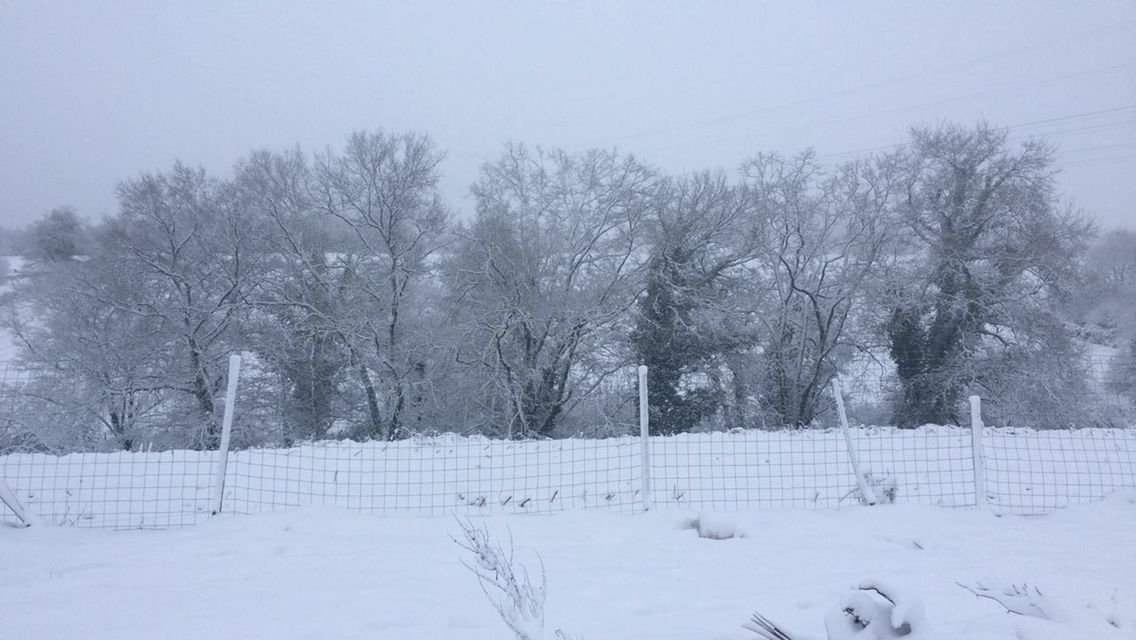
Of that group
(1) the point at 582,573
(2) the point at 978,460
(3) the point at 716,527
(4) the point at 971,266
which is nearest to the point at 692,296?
(4) the point at 971,266

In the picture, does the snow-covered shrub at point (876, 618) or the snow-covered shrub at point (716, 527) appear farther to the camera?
the snow-covered shrub at point (716, 527)

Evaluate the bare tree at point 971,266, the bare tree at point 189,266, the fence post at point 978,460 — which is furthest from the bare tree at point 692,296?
the fence post at point 978,460

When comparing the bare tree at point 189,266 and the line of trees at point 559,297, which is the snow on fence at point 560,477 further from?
the bare tree at point 189,266

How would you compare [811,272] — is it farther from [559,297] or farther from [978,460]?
[978,460]

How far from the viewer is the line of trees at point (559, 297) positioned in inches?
773

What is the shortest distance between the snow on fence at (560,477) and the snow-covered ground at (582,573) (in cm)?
52

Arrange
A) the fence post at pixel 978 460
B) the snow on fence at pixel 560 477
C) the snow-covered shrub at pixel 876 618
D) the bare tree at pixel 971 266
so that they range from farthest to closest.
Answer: the bare tree at pixel 971 266 → the snow on fence at pixel 560 477 → the fence post at pixel 978 460 → the snow-covered shrub at pixel 876 618

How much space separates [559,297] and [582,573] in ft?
52.4

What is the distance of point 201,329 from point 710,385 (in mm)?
15125

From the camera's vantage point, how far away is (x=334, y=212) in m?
21.6

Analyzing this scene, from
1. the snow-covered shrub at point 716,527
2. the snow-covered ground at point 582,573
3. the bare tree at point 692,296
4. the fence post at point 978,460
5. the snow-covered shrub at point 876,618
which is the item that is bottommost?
the snow-covered ground at point 582,573

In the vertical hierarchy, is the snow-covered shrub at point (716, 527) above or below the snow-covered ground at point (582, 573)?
above

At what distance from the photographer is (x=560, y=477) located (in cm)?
764

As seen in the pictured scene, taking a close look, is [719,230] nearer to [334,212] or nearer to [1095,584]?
[334,212]
